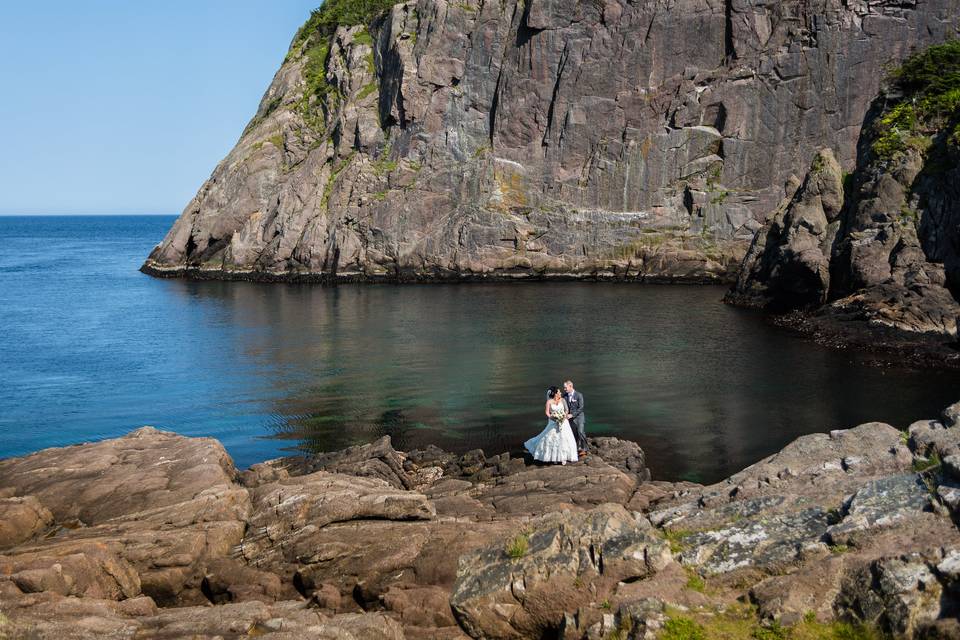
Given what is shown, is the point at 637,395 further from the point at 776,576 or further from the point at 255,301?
the point at 255,301

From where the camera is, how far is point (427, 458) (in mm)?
28453

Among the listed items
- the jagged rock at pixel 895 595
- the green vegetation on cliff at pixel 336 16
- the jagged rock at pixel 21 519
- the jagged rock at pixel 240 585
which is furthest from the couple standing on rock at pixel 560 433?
the green vegetation on cliff at pixel 336 16

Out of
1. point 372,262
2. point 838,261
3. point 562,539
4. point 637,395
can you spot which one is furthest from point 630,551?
point 372,262

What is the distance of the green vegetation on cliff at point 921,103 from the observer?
174ft

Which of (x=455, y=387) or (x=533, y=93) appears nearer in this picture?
(x=455, y=387)

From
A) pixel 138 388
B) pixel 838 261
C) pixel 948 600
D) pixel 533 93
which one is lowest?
pixel 138 388

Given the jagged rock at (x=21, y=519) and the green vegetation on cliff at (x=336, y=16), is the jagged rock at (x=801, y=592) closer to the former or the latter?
the jagged rock at (x=21, y=519)

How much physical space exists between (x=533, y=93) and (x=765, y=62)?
74.2ft

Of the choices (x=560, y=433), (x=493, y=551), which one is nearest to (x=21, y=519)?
(x=493, y=551)

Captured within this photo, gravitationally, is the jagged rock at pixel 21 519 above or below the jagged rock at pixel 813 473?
below

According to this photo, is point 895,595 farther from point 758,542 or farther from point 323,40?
point 323,40

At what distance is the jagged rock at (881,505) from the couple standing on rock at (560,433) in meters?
11.7

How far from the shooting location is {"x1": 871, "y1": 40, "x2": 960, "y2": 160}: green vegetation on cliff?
2084 inches

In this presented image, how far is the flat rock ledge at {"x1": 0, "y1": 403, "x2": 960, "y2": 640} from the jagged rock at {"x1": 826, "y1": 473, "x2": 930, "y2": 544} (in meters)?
0.03
